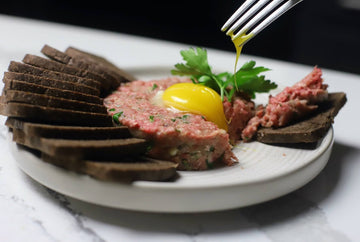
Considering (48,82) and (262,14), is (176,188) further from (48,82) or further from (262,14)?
(262,14)

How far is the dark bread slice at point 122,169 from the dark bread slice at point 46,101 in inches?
19.9

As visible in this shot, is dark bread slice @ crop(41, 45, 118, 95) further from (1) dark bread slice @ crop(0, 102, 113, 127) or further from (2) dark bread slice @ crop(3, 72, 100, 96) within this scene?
(1) dark bread slice @ crop(0, 102, 113, 127)

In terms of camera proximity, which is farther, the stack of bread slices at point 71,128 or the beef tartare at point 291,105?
the beef tartare at point 291,105

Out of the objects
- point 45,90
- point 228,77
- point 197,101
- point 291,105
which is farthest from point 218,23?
point 45,90

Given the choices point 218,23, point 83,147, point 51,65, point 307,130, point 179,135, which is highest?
point 51,65

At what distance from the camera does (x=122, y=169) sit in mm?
3113

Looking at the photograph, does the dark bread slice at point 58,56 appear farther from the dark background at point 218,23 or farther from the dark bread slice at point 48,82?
the dark background at point 218,23

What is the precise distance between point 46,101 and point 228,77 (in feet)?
7.23

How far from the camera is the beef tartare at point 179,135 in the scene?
152 inches

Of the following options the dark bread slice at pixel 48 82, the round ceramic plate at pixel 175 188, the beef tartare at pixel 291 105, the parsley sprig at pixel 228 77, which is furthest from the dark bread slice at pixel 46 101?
the beef tartare at pixel 291 105

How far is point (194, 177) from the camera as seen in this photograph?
3.65 meters

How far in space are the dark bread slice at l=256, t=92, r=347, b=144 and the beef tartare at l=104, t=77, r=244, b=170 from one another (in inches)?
21.5

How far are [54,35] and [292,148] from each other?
5.54m

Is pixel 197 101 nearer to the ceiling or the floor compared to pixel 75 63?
nearer to the floor
